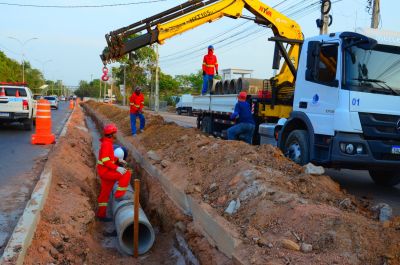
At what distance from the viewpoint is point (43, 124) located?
13.3 meters

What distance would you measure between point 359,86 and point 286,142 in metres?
2.01

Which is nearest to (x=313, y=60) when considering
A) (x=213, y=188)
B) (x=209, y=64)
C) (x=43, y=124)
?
(x=213, y=188)

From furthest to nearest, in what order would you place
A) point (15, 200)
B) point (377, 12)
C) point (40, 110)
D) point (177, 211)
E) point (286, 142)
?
point (377, 12) < point (40, 110) < point (286, 142) < point (177, 211) < point (15, 200)

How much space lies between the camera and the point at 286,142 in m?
8.49

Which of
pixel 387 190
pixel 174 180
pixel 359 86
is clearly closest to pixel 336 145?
pixel 359 86

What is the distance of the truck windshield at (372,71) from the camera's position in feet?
22.8

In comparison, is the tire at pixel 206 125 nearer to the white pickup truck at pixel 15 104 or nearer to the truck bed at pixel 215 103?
the truck bed at pixel 215 103

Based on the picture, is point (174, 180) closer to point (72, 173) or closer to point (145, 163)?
point (72, 173)

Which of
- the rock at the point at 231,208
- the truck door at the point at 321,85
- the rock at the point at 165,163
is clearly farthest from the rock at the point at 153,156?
the rock at the point at 231,208

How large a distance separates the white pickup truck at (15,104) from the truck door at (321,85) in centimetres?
1192

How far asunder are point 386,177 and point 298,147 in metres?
2.23

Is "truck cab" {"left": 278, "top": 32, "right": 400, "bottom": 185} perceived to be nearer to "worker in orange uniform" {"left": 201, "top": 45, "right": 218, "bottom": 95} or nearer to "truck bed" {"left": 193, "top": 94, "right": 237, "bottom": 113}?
"truck bed" {"left": 193, "top": 94, "right": 237, "bottom": 113}

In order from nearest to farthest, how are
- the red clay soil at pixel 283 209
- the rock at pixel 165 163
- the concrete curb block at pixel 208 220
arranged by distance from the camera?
the red clay soil at pixel 283 209 < the concrete curb block at pixel 208 220 < the rock at pixel 165 163

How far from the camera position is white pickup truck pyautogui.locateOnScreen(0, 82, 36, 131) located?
16.1m
